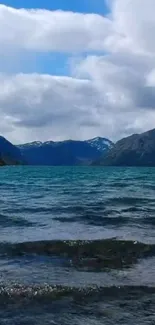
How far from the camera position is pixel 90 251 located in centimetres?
1619

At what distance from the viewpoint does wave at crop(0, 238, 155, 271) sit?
576 inches

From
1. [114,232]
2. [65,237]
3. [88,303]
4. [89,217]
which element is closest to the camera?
[88,303]

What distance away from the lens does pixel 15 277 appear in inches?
484

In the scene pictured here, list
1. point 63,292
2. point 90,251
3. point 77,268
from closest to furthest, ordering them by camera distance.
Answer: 1. point 63,292
2. point 77,268
3. point 90,251

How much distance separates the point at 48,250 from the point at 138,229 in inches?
256

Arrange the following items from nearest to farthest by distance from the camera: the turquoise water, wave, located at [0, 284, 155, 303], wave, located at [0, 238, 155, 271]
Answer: the turquoise water < wave, located at [0, 284, 155, 303] < wave, located at [0, 238, 155, 271]

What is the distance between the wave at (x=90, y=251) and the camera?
14625mm

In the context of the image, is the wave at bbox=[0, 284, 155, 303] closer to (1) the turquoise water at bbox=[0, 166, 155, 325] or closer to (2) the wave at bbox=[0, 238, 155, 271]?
(1) the turquoise water at bbox=[0, 166, 155, 325]

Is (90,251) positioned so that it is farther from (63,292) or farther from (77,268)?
(63,292)

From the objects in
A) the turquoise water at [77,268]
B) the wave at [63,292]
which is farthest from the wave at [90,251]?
the wave at [63,292]

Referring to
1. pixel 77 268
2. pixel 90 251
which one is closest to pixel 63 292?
pixel 77 268

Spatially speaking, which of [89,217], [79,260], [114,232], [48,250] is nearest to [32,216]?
[89,217]

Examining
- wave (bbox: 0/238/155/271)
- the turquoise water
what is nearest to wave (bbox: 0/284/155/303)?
the turquoise water

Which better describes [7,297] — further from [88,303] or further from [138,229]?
[138,229]
